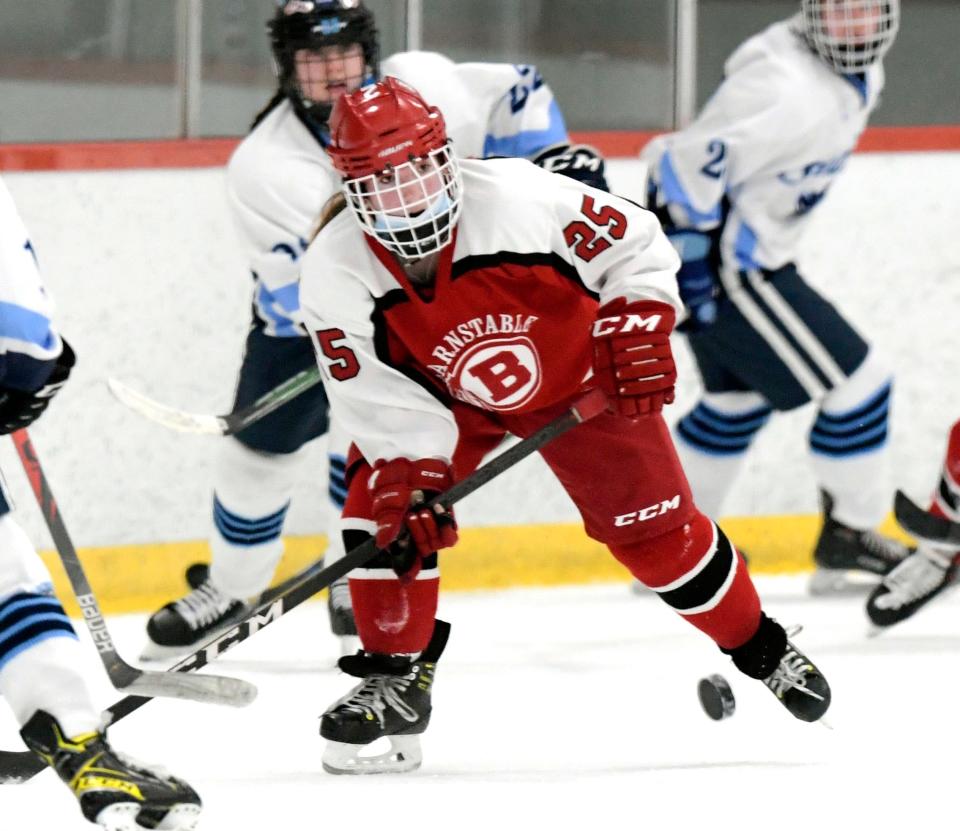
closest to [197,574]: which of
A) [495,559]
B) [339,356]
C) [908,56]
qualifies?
[495,559]

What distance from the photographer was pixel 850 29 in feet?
11.9

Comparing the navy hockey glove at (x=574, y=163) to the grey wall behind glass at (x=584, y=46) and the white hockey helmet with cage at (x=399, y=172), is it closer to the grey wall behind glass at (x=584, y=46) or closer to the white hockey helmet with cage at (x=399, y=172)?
the white hockey helmet with cage at (x=399, y=172)

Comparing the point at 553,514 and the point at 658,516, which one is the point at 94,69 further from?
the point at 658,516

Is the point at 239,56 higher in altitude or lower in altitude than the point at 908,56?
higher

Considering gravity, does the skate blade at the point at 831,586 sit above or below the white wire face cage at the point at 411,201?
below

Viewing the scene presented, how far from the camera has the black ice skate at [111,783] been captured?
1.96 meters

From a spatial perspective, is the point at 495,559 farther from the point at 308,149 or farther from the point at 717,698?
the point at 717,698

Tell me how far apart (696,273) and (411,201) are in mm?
1456

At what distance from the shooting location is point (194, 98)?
14.0ft

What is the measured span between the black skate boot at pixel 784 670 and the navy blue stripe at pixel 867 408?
126cm

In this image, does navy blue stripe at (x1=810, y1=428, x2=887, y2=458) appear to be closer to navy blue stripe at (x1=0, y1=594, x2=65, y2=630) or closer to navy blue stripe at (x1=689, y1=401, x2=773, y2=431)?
navy blue stripe at (x1=689, y1=401, x2=773, y2=431)

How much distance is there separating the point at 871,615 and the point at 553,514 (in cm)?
101

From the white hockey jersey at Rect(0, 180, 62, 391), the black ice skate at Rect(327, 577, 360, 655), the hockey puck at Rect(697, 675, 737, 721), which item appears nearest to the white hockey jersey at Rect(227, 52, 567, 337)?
the black ice skate at Rect(327, 577, 360, 655)

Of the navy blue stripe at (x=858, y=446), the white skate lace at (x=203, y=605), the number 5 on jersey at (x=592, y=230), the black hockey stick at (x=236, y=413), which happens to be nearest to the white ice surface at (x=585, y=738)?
the white skate lace at (x=203, y=605)
